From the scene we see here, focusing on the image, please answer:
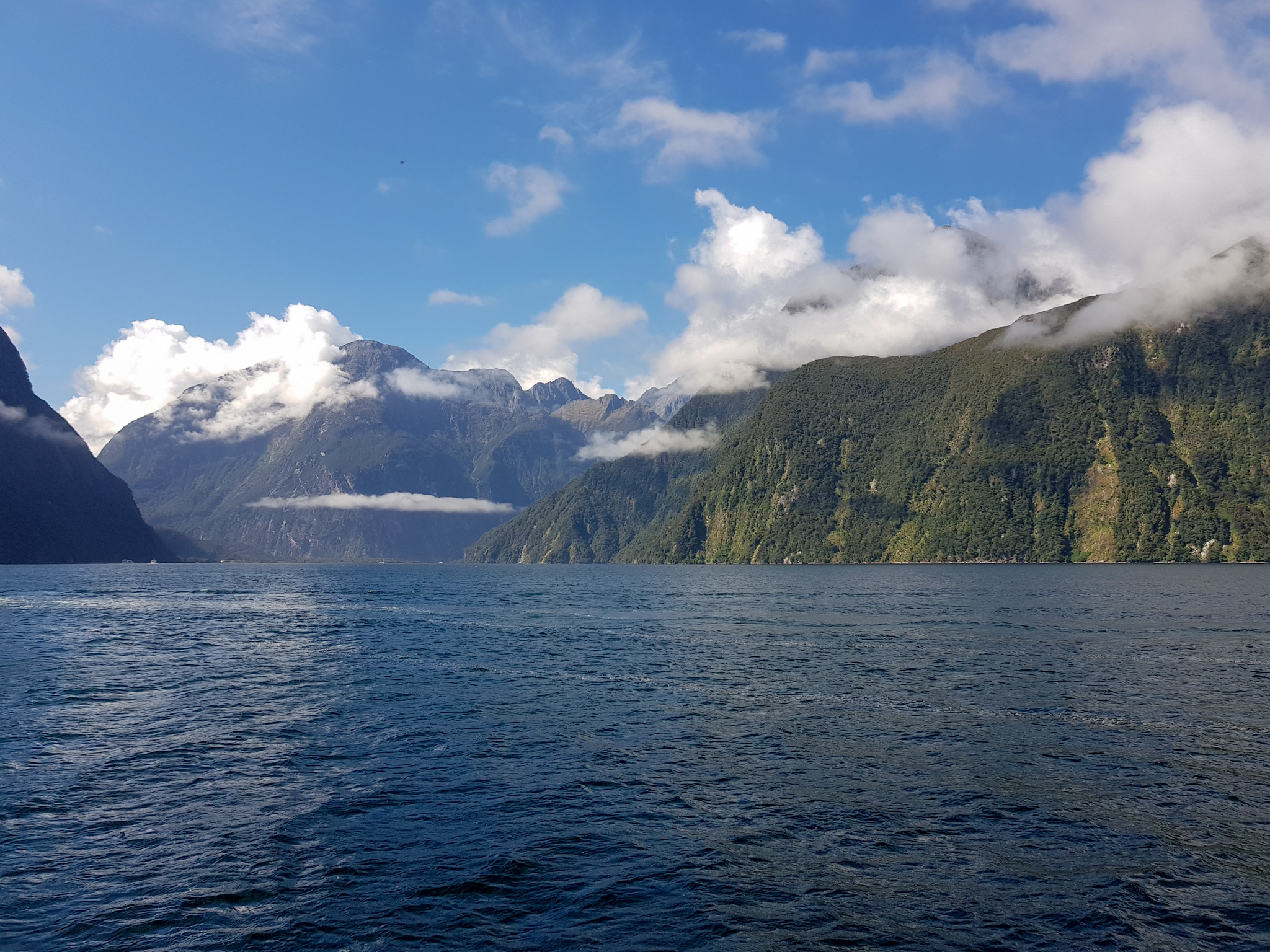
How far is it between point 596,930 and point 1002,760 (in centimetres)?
2132

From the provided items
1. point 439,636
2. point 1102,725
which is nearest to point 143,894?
point 1102,725

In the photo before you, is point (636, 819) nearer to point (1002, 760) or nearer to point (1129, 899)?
point (1129, 899)

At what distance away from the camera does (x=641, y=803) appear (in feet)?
Answer: 91.6

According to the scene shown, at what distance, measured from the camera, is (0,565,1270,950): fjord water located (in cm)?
1941

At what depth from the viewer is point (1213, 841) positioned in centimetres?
2416

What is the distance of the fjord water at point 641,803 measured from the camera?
19.4 meters

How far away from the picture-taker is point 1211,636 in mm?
76188

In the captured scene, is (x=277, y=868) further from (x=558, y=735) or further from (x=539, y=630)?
(x=539, y=630)

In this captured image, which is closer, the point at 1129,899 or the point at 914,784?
the point at 1129,899

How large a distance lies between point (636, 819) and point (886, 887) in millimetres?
8375

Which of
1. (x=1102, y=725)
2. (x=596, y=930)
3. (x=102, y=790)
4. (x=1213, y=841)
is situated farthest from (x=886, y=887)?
(x=102, y=790)

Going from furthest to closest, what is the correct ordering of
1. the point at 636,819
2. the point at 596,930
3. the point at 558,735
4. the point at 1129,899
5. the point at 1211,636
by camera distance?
the point at 1211,636, the point at 558,735, the point at 636,819, the point at 1129,899, the point at 596,930

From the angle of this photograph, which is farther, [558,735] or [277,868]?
[558,735]

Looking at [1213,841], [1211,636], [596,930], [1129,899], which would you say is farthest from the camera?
[1211,636]
